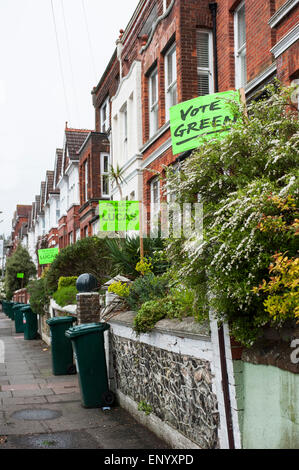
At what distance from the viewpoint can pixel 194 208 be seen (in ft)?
17.6

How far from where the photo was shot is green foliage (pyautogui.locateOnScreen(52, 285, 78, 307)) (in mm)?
15773

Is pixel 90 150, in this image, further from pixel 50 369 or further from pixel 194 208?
pixel 194 208

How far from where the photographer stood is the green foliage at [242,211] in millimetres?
4309

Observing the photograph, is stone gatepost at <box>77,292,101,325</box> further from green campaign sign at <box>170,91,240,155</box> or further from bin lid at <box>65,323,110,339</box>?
green campaign sign at <box>170,91,240,155</box>

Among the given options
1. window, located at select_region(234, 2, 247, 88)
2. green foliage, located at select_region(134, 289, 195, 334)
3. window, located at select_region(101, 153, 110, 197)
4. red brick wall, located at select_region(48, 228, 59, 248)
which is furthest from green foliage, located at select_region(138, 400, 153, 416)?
red brick wall, located at select_region(48, 228, 59, 248)

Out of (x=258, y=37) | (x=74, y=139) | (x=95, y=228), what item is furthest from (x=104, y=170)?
(x=258, y=37)

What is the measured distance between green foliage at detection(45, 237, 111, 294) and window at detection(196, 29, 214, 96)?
17.5 ft

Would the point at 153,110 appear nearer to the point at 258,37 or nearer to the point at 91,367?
the point at 258,37

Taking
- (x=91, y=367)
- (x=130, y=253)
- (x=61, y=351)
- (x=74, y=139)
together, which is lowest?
(x=61, y=351)

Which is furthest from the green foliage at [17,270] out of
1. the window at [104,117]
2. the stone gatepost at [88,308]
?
the stone gatepost at [88,308]

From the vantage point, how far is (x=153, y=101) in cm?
1888

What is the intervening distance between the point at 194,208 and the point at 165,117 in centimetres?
1240

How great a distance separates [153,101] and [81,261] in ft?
18.7
